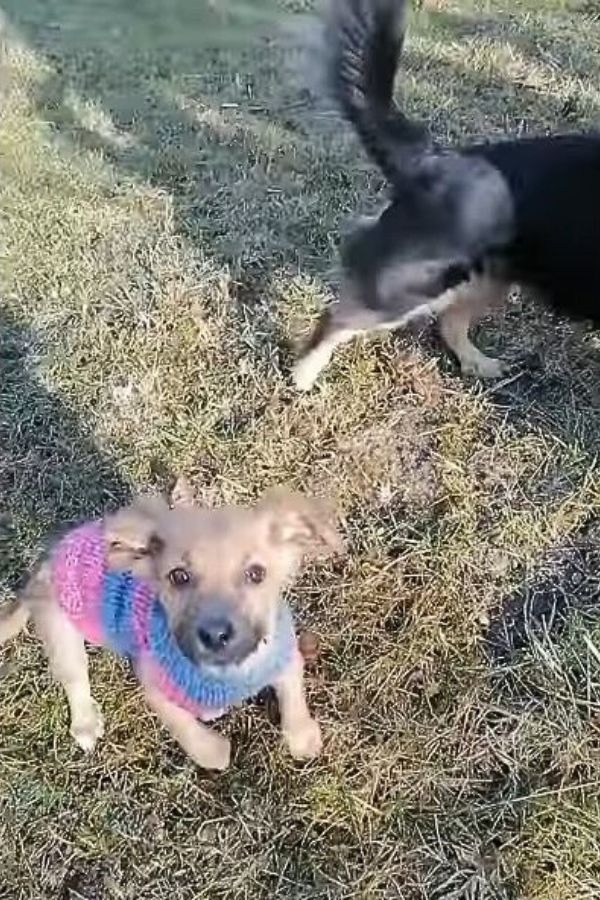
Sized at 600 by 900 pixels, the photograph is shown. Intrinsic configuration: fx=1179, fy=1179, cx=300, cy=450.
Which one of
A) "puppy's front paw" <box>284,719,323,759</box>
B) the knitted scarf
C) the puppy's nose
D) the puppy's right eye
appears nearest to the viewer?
the puppy's nose

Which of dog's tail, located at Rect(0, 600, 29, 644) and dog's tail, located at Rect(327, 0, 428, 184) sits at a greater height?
dog's tail, located at Rect(327, 0, 428, 184)

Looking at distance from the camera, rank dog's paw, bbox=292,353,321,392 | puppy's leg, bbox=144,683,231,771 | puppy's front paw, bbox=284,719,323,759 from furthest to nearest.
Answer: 1. dog's paw, bbox=292,353,321,392
2. puppy's front paw, bbox=284,719,323,759
3. puppy's leg, bbox=144,683,231,771

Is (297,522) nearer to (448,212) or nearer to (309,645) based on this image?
(309,645)

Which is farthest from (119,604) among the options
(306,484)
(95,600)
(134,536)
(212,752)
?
(306,484)

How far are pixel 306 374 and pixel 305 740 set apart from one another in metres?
1.32

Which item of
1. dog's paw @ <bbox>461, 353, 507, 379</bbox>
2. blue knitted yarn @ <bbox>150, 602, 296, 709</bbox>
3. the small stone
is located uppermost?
blue knitted yarn @ <bbox>150, 602, 296, 709</bbox>

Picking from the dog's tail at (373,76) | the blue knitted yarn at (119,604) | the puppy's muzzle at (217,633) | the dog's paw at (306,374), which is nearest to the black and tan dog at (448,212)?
the dog's tail at (373,76)

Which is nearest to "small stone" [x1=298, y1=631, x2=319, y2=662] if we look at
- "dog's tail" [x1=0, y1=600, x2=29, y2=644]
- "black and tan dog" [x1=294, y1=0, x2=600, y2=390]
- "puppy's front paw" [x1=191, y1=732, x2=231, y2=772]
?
"puppy's front paw" [x1=191, y1=732, x2=231, y2=772]

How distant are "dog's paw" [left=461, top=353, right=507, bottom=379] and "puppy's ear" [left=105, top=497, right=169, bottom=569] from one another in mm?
1532

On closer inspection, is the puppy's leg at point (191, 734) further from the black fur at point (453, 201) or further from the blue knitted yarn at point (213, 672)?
the black fur at point (453, 201)

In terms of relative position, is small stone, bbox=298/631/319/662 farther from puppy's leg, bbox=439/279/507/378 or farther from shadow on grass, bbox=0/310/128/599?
puppy's leg, bbox=439/279/507/378

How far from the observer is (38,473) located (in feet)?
11.4

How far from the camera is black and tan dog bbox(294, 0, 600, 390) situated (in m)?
3.34

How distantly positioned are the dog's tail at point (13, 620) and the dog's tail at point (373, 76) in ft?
5.50
